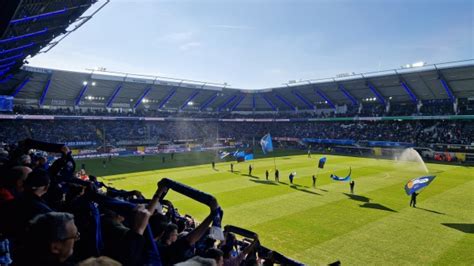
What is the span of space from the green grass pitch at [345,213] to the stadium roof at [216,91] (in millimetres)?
23427

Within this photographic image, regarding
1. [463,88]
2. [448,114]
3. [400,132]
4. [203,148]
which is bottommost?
[203,148]

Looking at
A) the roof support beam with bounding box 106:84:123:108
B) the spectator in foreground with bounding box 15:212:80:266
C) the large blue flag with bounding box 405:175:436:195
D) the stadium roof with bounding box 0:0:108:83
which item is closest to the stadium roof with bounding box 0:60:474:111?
the roof support beam with bounding box 106:84:123:108

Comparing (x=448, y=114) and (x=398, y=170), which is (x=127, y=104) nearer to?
(x=398, y=170)

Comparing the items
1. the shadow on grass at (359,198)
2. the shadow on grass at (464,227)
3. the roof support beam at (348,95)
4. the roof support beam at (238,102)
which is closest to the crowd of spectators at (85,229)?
the shadow on grass at (464,227)

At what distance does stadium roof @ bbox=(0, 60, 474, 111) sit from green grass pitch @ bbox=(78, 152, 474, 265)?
23427 millimetres

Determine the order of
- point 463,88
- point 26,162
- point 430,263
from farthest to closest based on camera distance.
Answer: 1. point 463,88
2. point 430,263
3. point 26,162

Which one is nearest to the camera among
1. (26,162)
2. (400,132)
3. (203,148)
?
(26,162)

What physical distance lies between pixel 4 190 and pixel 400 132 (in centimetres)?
6629

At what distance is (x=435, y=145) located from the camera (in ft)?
167

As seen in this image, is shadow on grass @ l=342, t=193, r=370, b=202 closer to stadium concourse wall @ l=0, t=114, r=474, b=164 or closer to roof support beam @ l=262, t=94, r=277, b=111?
stadium concourse wall @ l=0, t=114, r=474, b=164

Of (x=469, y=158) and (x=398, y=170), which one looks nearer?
(x=398, y=170)

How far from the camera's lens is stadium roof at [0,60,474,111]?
48.3 meters

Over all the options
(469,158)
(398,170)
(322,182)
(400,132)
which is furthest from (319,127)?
(322,182)

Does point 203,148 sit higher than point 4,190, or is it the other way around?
point 4,190
